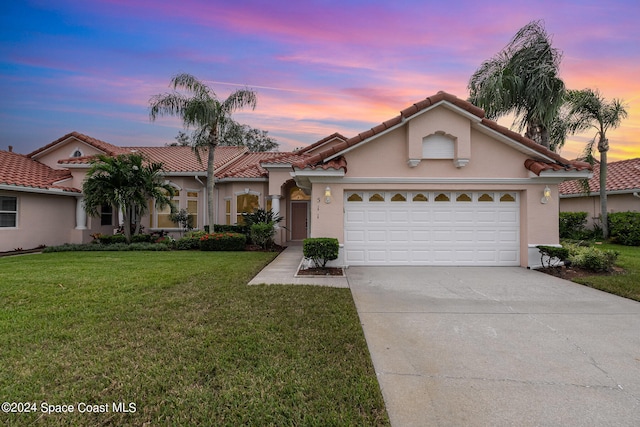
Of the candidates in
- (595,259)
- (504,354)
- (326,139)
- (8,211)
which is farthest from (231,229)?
(595,259)

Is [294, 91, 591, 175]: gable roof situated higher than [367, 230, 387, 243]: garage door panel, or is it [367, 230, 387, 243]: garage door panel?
[294, 91, 591, 175]: gable roof

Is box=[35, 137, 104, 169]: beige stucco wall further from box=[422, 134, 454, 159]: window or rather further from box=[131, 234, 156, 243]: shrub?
box=[422, 134, 454, 159]: window

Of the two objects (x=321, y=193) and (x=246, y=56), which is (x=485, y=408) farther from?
(x=246, y=56)

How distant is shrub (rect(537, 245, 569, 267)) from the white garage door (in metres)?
0.69

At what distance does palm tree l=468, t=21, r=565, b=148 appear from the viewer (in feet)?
37.6

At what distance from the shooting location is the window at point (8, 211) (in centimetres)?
1262

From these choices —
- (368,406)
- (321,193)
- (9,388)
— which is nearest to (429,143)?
(321,193)

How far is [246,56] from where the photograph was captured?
12977 mm

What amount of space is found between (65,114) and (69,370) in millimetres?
19093

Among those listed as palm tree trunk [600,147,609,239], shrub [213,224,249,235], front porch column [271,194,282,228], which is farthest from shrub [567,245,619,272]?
shrub [213,224,249,235]

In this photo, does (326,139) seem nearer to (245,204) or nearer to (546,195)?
(245,204)

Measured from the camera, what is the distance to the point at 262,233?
13.2 metres

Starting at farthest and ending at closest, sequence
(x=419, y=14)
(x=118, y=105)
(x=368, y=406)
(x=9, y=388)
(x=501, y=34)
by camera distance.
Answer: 1. (x=118, y=105)
2. (x=501, y=34)
3. (x=419, y=14)
4. (x=9, y=388)
5. (x=368, y=406)

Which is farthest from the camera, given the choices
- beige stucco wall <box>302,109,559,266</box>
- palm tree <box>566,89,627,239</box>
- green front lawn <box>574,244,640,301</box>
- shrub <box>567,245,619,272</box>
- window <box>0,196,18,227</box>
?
palm tree <box>566,89,627,239</box>
